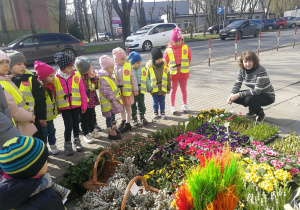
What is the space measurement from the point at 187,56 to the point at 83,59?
242cm

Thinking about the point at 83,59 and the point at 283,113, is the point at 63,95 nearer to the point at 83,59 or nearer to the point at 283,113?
the point at 83,59

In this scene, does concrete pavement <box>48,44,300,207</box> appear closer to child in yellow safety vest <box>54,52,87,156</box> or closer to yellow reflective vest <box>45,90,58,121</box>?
child in yellow safety vest <box>54,52,87,156</box>

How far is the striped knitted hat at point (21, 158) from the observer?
5.14 feet

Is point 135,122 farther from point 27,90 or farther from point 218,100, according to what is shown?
point 218,100

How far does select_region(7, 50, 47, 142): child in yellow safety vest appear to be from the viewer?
10.4ft

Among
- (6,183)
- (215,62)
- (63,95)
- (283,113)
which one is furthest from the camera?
(215,62)

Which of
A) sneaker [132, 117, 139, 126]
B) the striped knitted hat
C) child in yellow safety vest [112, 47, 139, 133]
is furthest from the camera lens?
sneaker [132, 117, 139, 126]

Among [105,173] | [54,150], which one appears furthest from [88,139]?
[105,173]

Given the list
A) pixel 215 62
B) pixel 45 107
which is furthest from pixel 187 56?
pixel 215 62

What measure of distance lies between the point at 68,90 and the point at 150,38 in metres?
14.5

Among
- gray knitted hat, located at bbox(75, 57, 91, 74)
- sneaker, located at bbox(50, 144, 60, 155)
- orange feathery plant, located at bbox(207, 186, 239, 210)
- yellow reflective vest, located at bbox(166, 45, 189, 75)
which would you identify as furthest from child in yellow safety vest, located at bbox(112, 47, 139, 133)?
orange feathery plant, located at bbox(207, 186, 239, 210)

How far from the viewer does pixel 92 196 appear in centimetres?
250

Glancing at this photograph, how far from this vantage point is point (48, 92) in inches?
145

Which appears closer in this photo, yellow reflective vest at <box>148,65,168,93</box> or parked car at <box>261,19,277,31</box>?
yellow reflective vest at <box>148,65,168,93</box>
